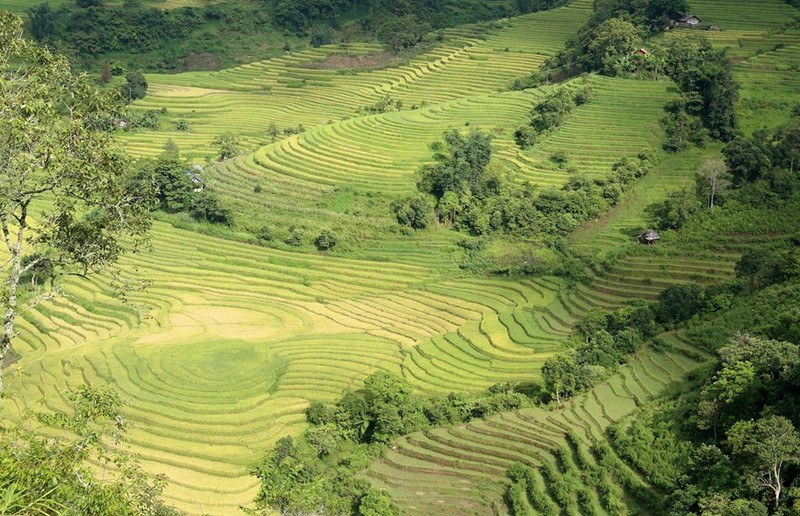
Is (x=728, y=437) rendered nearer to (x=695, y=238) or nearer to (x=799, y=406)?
(x=799, y=406)

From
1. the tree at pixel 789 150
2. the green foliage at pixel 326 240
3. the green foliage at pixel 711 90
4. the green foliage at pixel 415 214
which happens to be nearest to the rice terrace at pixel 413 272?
the green foliage at pixel 711 90

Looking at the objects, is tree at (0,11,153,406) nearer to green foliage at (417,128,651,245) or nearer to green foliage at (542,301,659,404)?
green foliage at (542,301,659,404)

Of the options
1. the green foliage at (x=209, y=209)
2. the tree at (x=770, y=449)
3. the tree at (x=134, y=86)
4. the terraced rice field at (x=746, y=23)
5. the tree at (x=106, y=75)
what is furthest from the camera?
the tree at (x=106, y=75)

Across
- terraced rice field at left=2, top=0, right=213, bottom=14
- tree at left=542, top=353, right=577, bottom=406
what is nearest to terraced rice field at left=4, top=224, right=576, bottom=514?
tree at left=542, top=353, right=577, bottom=406

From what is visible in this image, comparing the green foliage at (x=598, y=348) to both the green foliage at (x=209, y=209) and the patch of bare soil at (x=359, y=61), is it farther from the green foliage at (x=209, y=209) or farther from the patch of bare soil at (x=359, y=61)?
the patch of bare soil at (x=359, y=61)

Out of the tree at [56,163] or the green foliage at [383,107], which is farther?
the green foliage at [383,107]

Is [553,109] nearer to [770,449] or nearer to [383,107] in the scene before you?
[383,107]
